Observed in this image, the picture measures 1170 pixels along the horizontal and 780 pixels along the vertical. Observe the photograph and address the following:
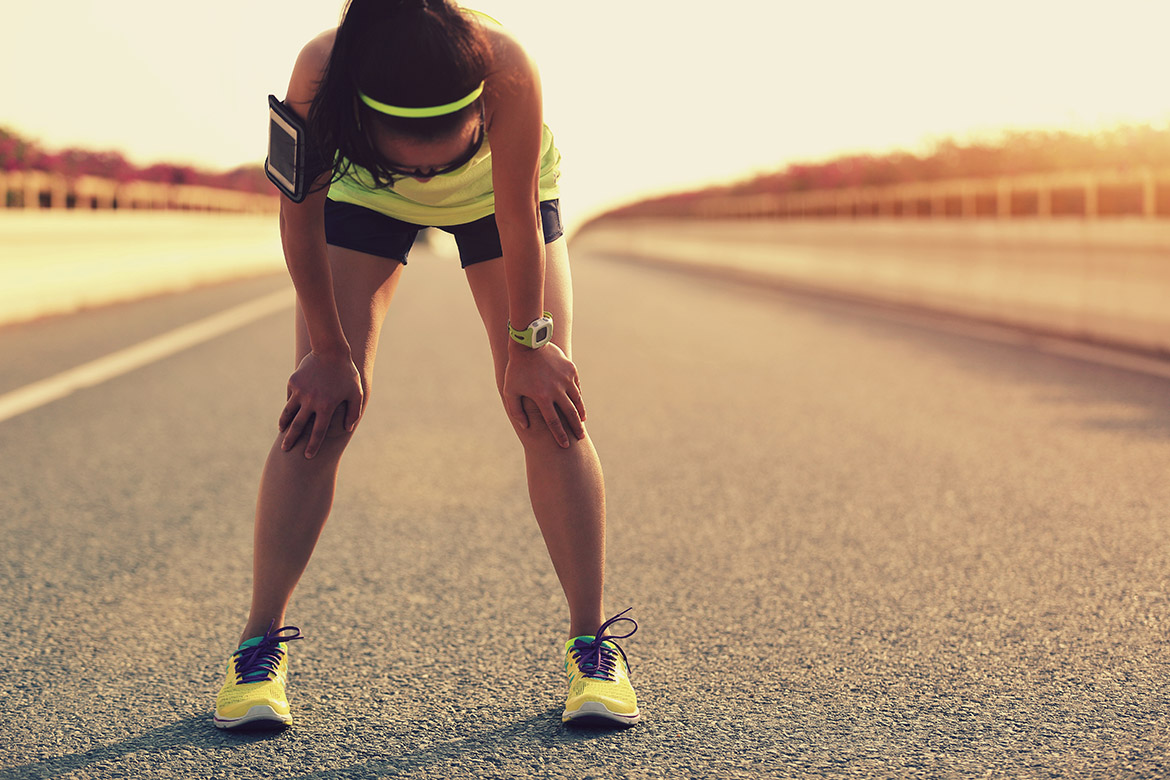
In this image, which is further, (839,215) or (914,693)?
(839,215)

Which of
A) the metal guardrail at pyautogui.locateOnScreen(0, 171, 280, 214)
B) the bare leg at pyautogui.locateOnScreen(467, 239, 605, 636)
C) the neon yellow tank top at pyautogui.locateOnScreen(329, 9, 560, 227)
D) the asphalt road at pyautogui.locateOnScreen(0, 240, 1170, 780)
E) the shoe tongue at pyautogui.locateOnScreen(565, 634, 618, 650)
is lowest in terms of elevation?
the asphalt road at pyautogui.locateOnScreen(0, 240, 1170, 780)

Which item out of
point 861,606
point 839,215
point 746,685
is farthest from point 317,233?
point 839,215

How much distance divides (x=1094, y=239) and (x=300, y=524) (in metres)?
10.2

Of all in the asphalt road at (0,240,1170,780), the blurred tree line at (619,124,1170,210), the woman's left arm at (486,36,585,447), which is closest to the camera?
the woman's left arm at (486,36,585,447)

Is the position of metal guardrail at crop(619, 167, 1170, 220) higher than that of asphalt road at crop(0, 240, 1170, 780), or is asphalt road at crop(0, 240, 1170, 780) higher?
metal guardrail at crop(619, 167, 1170, 220)

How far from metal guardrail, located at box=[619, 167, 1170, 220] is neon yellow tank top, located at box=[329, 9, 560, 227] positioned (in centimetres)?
953

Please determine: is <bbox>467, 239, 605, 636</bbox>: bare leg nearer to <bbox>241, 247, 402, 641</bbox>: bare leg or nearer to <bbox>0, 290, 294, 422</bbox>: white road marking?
<bbox>241, 247, 402, 641</bbox>: bare leg

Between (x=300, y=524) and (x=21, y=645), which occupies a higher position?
(x=300, y=524)

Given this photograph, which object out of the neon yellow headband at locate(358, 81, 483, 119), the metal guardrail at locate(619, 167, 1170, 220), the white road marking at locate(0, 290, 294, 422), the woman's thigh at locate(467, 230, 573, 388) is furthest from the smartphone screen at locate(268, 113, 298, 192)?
the metal guardrail at locate(619, 167, 1170, 220)

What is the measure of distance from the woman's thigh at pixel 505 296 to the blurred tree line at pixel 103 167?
1449cm

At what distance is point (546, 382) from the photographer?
297 cm

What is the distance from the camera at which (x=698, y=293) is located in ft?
67.3

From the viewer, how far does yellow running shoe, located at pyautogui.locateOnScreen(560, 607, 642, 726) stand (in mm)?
2996

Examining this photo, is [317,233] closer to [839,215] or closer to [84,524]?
[84,524]
